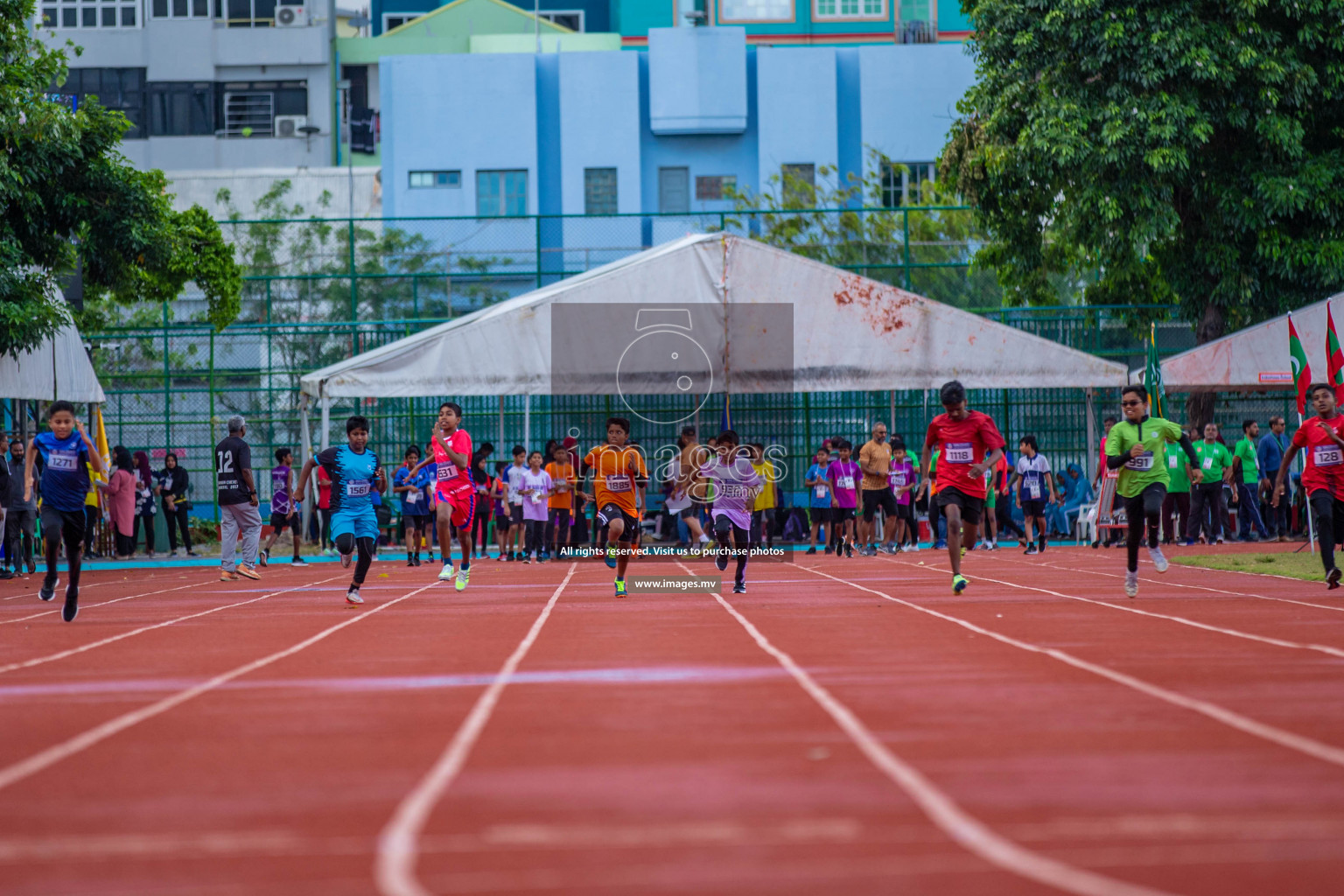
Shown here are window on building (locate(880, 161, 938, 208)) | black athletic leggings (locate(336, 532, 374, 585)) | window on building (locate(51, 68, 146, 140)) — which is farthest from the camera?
window on building (locate(51, 68, 146, 140))

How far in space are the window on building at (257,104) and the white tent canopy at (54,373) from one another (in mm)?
26076

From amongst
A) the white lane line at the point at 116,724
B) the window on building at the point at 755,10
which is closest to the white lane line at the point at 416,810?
the white lane line at the point at 116,724

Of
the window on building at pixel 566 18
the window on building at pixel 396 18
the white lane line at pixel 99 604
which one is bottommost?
the white lane line at pixel 99 604

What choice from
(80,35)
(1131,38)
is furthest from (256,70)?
(1131,38)

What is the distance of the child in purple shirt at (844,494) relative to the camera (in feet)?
71.5

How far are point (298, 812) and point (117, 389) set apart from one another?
24507 millimetres

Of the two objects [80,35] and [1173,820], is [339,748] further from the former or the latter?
[80,35]

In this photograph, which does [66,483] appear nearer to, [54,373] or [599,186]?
[54,373]

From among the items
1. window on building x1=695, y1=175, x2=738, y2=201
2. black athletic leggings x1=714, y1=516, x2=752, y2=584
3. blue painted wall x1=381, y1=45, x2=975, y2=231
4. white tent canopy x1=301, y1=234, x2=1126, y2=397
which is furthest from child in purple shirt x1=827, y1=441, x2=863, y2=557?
window on building x1=695, y1=175, x2=738, y2=201

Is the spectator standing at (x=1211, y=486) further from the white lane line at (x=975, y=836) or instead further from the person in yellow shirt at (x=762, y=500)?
the white lane line at (x=975, y=836)

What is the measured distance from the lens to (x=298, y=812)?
493cm

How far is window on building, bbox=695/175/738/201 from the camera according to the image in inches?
1761

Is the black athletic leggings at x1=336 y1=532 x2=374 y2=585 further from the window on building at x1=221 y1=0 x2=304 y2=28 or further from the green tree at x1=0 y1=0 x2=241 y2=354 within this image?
the window on building at x1=221 y1=0 x2=304 y2=28

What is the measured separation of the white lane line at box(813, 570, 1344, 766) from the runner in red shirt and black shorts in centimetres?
644
